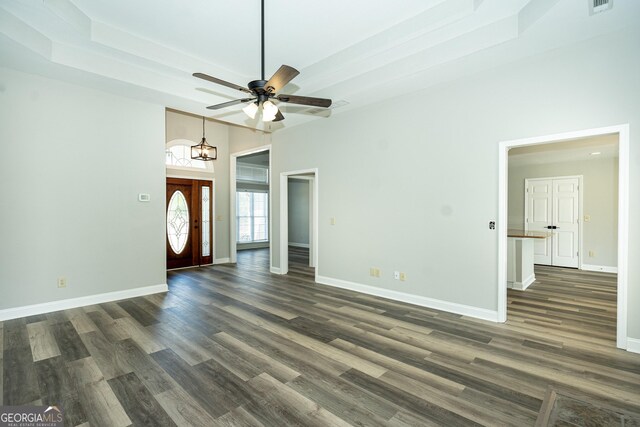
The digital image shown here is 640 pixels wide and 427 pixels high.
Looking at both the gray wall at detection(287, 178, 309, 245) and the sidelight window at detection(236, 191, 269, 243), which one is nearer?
the sidelight window at detection(236, 191, 269, 243)

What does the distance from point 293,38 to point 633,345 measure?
16.1ft

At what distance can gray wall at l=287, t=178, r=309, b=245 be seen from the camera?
11633 mm

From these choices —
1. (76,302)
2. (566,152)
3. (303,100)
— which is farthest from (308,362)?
(566,152)

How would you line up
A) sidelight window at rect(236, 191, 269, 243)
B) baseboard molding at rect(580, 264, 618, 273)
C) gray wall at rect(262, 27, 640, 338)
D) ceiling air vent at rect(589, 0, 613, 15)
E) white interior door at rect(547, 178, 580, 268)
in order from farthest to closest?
sidelight window at rect(236, 191, 269, 243) → white interior door at rect(547, 178, 580, 268) → baseboard molding at rect(580, 264, 618, 273) → gray wall at rect(262, 27, 640, 338) → ceiling air vent at rect(589, 0, 613, 15)

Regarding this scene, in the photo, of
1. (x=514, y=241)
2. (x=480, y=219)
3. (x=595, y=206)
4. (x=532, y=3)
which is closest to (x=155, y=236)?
(x=480, y=219)

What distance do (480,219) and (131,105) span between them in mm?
5402

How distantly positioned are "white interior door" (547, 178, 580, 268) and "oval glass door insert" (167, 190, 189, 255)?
30.0 ft

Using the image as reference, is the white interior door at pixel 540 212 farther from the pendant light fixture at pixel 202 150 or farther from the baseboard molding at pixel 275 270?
the pendant light fixture at pixel 202 150

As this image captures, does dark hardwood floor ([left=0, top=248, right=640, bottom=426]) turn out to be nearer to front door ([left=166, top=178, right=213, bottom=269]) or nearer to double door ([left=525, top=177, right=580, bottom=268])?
front door ([left=166, top=178, right=213, bottom=269])

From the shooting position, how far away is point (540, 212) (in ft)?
26.4

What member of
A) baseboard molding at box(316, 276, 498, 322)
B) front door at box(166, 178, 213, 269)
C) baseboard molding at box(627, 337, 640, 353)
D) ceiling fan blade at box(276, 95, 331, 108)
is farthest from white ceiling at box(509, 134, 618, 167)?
front door at box(166, 178, 213, 269)

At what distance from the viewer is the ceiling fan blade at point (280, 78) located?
2.72m

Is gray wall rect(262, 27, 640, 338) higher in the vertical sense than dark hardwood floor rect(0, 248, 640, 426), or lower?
higher

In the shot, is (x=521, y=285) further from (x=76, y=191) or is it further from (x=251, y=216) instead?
(x=251, y=216)
